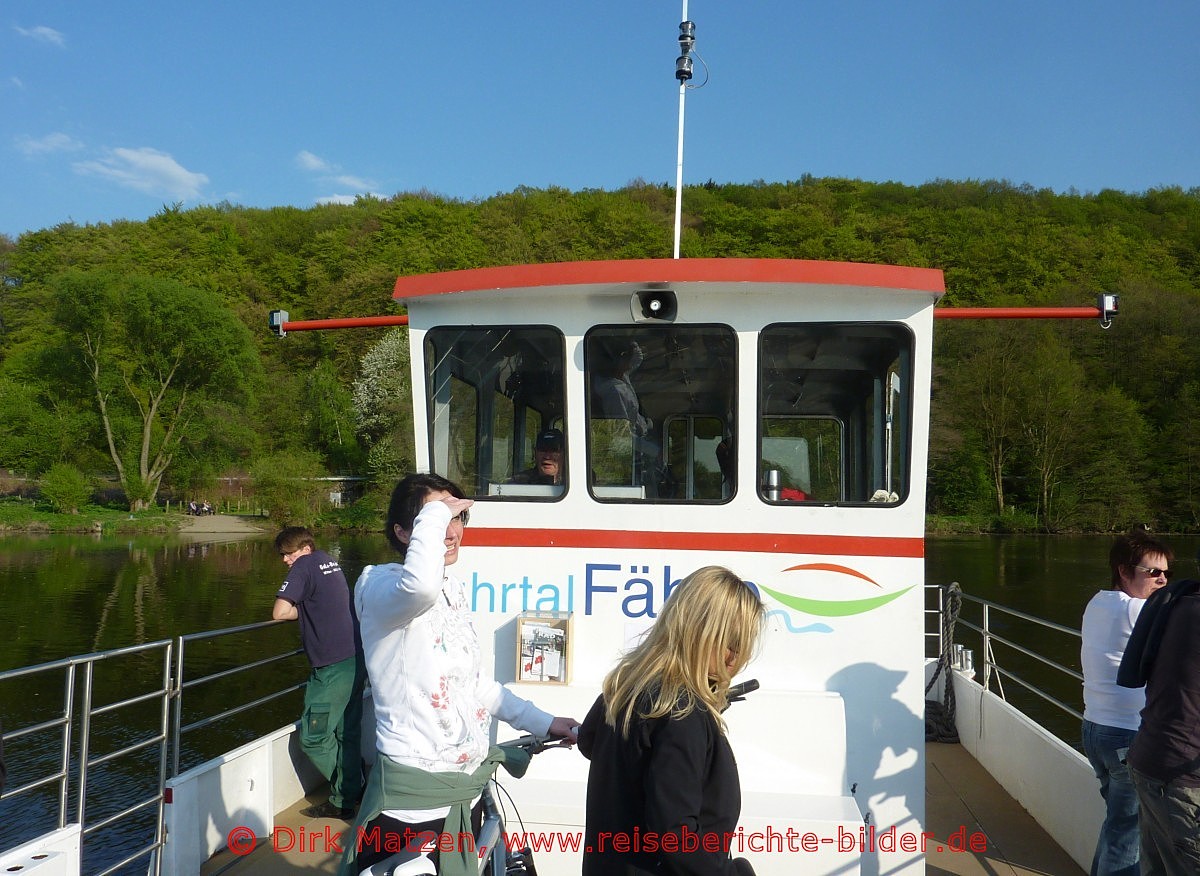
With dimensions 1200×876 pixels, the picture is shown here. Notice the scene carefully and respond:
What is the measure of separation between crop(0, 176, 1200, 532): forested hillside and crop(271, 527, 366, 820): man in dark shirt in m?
29.9

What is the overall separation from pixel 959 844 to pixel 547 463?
2817mm

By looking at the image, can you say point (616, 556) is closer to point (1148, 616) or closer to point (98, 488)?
point (1148, 616)

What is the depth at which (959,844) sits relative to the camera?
4758mm

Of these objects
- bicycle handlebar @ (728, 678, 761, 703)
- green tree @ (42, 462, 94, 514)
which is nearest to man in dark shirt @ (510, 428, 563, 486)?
bicycle handlebar @ (728, 678, 761, 703)

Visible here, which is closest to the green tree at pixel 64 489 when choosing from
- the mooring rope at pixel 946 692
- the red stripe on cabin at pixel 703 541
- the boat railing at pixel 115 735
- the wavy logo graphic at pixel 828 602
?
the boat railing at pixel 115 735

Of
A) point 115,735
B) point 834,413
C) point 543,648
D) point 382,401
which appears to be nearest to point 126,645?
point 115,735

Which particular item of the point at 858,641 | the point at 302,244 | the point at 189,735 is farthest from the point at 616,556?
the point at 302,244

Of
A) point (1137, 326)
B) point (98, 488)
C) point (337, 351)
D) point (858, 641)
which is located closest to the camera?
point (858, 641)

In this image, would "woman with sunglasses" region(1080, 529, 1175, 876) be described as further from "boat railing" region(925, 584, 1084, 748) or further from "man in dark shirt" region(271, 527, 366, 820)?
→ "boat railing" region(925, 584, 1084, 748)

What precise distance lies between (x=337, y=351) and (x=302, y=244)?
62.0 ft

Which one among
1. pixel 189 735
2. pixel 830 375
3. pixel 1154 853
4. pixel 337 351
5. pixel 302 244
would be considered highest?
pixel 302 244

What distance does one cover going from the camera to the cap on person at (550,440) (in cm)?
461

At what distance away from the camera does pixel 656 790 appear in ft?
6.38

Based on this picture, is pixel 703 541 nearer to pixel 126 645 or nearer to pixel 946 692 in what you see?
pixel 946 692
